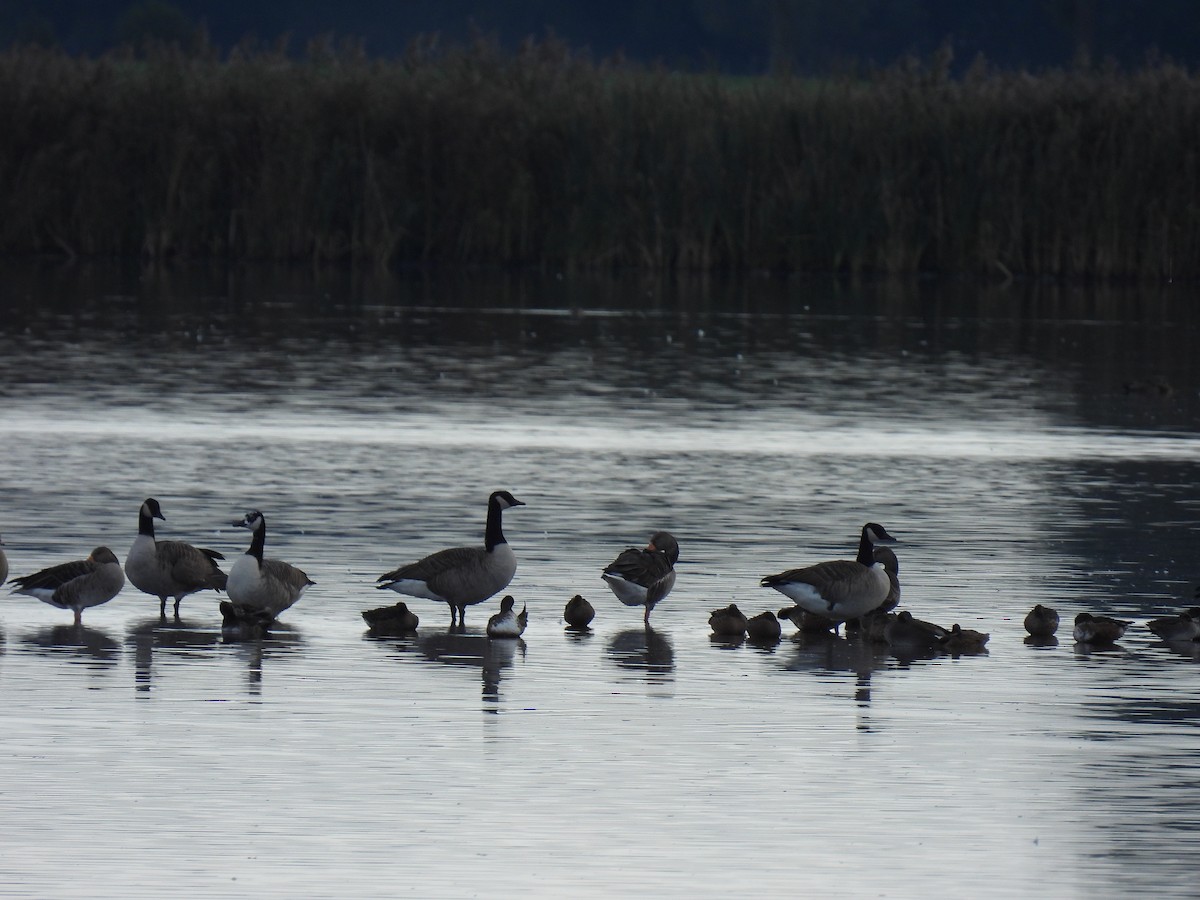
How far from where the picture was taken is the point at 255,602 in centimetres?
988

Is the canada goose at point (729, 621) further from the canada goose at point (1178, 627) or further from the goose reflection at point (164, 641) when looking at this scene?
the goose reflection at point (164, 641)

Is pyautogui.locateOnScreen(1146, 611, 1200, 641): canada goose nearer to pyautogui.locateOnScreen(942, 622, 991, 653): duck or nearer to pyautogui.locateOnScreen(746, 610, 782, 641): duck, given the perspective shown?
pyautogui.locateOnScreen(942, 622, 991, 653): duck

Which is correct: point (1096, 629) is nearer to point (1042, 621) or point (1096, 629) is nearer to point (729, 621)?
point (1042, 621)

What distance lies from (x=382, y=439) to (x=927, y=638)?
7661mm

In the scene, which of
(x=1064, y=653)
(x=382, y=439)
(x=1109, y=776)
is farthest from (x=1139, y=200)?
(x=1109, y=776)

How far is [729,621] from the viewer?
979 centimetres

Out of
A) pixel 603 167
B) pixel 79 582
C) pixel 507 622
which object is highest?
pixel 603 167

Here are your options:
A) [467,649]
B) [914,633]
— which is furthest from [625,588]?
[914,633]

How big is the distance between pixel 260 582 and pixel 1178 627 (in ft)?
12.5

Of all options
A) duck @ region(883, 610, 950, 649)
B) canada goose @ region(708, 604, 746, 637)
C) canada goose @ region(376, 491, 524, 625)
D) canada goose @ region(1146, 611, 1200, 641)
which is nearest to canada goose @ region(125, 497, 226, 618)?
canada goose @ region(376, 491, 524, 625)

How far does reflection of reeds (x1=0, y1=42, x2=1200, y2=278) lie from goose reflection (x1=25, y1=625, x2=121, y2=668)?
24024mm

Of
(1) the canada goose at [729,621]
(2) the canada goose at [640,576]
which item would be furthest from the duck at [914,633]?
(2) the canada goose at [640,576]

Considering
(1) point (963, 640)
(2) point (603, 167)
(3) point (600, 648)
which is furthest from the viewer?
(2) point (603, 167)

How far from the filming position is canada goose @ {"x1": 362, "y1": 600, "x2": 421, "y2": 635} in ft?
32.3
